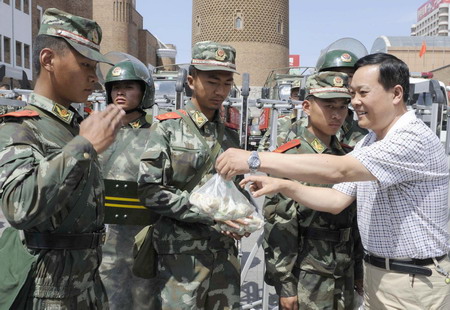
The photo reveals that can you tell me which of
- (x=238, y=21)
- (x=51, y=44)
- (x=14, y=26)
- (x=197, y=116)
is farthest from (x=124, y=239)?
(x=238, y=21)

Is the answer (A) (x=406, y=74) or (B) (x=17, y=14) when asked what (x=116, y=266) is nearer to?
(A) (x=406, y=74)

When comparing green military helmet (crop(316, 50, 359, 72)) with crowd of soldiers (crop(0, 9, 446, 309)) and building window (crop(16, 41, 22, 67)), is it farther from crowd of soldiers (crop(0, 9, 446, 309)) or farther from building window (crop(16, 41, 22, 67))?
building window (crop(16, 41, 22, 67))

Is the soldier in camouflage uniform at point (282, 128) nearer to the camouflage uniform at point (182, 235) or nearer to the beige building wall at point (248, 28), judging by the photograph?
the camouflage uniform at point (182, 235)

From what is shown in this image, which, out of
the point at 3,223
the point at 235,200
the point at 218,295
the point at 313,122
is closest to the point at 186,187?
the point at 235,200

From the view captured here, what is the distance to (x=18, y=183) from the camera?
164 cm

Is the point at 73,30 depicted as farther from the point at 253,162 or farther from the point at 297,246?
the point at 297,246

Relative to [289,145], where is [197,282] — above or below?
below

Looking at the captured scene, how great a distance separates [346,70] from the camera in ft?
14.0

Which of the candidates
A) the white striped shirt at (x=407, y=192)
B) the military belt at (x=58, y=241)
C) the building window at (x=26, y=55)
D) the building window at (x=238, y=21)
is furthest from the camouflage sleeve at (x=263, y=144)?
the building window at (x=238, y=21)

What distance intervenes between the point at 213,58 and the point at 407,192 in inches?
53.1

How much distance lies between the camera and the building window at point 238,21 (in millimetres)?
45062

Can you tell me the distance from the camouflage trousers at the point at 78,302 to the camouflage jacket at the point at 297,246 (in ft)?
3.50

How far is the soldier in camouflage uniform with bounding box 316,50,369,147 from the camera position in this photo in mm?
4074

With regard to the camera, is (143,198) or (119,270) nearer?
(143,198)
